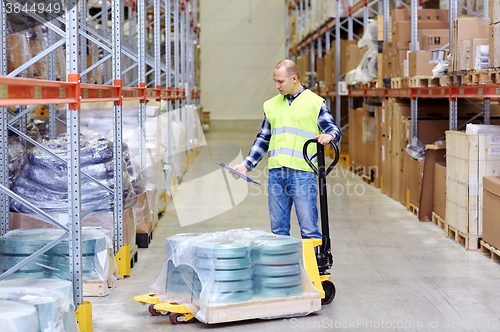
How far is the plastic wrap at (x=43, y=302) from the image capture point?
9.98 feet

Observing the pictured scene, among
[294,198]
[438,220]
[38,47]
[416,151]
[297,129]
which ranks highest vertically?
[38,47]

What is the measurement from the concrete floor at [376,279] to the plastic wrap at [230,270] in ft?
0.75

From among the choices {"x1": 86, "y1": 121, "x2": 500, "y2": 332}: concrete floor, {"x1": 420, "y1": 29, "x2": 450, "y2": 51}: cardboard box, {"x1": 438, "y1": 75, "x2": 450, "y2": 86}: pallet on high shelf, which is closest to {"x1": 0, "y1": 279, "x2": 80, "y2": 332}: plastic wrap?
{"x1": 86, "y1": 121, "x2": 500, "y2": 332}: concrete floor

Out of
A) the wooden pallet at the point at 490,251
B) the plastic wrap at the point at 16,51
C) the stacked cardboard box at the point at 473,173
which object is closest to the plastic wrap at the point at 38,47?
the plastic wrap at the point at 16,51

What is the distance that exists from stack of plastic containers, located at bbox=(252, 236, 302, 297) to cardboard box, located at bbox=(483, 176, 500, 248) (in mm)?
2471

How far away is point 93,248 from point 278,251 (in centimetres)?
154

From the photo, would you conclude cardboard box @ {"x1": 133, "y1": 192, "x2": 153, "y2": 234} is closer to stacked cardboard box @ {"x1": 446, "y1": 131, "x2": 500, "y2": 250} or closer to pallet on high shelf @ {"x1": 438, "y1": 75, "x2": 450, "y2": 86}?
stacked cardboard box @ {"x1": 446, "y1": 131, "x2": 500, "y2": 250}

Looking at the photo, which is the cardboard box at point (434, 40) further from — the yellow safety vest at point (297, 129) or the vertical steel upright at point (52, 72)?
the vertical steel upright at point (52, 72)

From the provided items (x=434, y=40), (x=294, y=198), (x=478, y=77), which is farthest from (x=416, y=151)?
(x=294, y=198)

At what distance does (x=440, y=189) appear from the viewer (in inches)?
282

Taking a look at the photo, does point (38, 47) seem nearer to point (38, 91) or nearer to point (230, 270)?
point (38, 91)

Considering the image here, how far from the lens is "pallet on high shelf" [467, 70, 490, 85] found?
5.84 m

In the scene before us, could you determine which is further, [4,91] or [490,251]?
[490,251]

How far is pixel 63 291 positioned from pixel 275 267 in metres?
1.35
